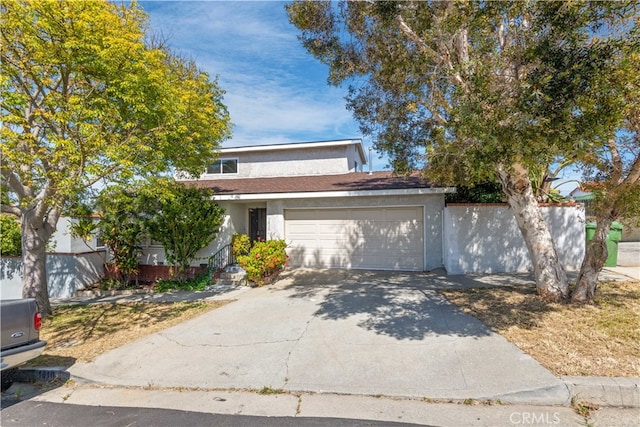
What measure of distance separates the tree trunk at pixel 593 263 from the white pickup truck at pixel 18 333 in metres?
8.77

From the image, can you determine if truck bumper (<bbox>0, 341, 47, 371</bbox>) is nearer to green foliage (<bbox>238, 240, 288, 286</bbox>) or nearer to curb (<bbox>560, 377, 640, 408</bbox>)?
green foliage (<bbox>238, 240, 288, 286</bbox>)

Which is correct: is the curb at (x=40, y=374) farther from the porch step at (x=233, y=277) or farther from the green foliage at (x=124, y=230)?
the green foliage at (x=124, y=230)

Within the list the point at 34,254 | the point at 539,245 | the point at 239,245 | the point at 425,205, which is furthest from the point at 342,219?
the point at 34,254

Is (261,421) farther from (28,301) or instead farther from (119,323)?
(119,323)

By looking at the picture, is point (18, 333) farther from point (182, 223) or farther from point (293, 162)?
point (293, 162)

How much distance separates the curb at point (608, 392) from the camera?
12.8 feet

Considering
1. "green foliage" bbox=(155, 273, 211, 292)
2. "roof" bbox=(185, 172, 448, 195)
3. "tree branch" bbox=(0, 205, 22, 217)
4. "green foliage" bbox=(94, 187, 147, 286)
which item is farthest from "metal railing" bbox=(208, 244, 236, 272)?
"tree branch" bbox=(0, 205, 22, 217)

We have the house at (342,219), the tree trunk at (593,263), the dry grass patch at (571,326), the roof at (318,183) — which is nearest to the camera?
the dry grass patch at (571,326)

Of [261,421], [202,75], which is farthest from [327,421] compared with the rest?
[202,75]

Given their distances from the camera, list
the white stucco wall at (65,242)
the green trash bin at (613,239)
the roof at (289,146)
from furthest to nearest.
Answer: the roof at (289,146) < the white stucco wall at (65,242) < the green trash bin at (613,239)

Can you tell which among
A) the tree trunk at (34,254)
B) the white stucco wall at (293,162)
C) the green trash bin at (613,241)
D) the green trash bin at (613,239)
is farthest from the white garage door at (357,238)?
the tree trunk at (34,254)

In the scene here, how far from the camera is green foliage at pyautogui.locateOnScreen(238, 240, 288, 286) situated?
34.4 feet

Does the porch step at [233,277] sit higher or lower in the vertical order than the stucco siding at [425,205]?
lower

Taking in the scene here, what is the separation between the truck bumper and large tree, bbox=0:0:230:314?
2952mm
